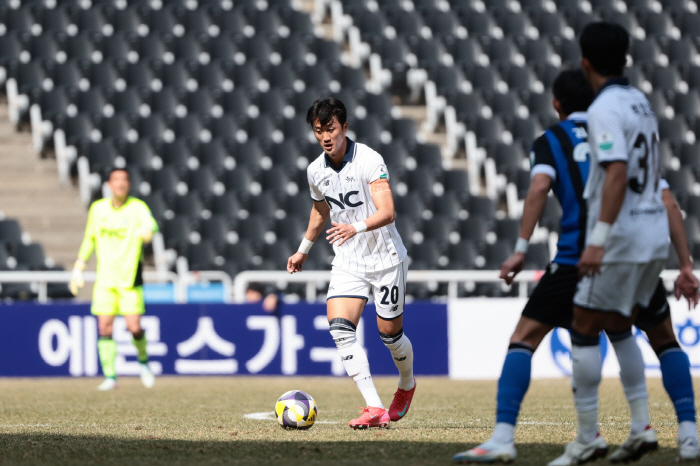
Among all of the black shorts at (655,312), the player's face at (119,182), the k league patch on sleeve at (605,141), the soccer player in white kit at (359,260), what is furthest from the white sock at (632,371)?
the player's face at (119,182)

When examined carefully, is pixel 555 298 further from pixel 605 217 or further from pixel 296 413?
pixel 296 413

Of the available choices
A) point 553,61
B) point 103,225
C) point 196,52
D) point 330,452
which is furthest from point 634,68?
point 330,452

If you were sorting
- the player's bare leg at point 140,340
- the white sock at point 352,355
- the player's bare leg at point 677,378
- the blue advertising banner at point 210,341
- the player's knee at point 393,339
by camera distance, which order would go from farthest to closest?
the blue advertising banner at point 210,341 < the player's bare leg at point 140,340 < the player's knee at point 393,339 < the white sock at point 352,355 < the player's bare leg at point 677,378

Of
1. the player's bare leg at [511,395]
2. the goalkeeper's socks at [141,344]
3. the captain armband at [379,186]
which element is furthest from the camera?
the goalkeeper's socks at [141,344]

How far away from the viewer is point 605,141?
13.2 ft

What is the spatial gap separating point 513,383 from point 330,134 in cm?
229

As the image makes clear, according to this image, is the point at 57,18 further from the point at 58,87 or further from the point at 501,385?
the point at 501,385

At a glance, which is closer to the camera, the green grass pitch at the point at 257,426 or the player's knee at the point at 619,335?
the player's knee at the point at 619,335

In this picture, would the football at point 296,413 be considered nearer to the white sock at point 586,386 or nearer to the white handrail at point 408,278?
the white sock at point 586,386

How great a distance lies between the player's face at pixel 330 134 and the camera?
614cm

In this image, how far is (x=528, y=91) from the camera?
1858 centimetres

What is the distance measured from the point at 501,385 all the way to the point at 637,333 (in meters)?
7.81

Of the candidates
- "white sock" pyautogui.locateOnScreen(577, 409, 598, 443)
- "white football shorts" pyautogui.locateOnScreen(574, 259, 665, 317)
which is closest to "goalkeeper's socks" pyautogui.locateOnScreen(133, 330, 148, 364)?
"white sock" pyautogui.locateOnScreen(577, 409, 598, 443)

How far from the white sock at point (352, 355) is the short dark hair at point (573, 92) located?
227 centimetres
